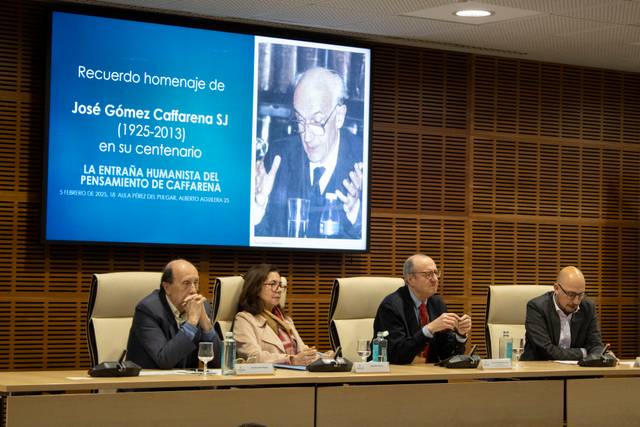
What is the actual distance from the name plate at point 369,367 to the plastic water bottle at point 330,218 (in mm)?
2948

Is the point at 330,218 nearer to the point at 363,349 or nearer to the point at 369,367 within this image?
the point at 363,349

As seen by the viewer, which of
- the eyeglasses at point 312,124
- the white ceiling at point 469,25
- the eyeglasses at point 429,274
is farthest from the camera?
the eyeglasses at point 312,124

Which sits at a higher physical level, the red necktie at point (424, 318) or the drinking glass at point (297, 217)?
the drinking glass at point (297, 217)

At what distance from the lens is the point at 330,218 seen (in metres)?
8.35

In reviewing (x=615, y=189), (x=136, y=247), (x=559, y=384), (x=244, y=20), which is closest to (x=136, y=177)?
(x=136, y=247)

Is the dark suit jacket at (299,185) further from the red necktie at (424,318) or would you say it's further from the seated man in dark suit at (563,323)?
the seated man in dark suit at (563,323)

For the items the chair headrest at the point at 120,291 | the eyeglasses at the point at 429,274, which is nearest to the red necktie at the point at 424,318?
Answer: the eyeglasses at the point at 429,274

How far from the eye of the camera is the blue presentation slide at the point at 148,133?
24.5 feet

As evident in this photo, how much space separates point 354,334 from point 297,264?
1.86 metres

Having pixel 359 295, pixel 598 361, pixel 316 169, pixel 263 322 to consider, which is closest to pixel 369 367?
pixel 263 322

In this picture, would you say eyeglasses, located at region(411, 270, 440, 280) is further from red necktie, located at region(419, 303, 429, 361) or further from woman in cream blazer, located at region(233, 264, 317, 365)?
woman in cream blazer, located at region(233, 264, 317, 365)

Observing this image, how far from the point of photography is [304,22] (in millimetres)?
8070

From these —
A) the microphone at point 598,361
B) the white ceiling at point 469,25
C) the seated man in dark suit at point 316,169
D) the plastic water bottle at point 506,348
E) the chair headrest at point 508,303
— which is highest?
the white ceiling at point 469,25

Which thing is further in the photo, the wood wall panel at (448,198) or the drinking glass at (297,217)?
the drinking glass at (297,217)
